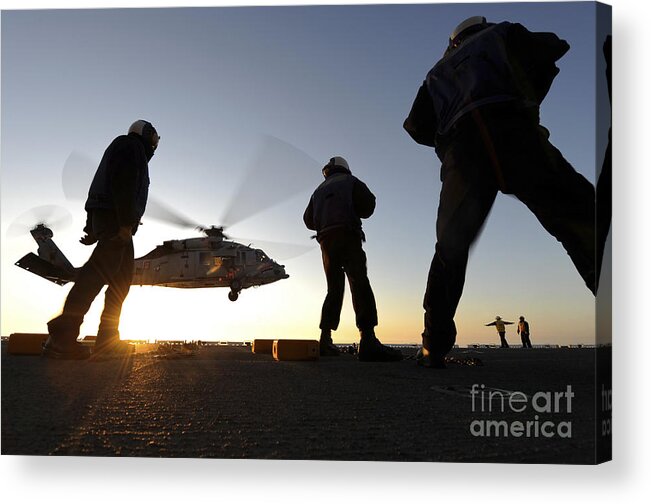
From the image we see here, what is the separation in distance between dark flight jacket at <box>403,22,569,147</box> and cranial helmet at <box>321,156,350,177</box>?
0.85 m

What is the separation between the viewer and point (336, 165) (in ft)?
16.8

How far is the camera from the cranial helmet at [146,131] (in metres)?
5.05

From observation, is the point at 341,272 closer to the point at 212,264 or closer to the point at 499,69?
the point at 499,69

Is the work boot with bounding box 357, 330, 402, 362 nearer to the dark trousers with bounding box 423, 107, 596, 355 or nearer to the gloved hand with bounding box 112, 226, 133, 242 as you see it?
the dark trousers with bounding box 423, 107, 596, 355

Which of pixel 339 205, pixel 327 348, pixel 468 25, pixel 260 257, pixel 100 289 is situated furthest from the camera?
pixel 260 257

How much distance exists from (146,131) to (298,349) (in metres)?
2.15

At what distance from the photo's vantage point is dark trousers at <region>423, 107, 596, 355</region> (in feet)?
13.9

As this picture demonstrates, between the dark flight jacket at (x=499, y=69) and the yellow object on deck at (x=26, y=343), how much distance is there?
3.68 meters

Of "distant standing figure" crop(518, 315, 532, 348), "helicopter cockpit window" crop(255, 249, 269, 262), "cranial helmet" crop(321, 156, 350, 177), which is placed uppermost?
"helicopter cockpit window" crop(255, 249, 269, 262)

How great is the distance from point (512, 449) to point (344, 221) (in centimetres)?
235

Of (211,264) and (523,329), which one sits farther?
(211,264)

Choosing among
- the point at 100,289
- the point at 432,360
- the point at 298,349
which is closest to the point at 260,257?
the point at 298,349

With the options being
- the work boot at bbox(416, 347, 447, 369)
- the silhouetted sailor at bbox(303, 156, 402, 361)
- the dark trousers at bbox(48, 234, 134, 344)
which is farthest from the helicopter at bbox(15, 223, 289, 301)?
the work boot at bbox(416, 347, 447, 369)

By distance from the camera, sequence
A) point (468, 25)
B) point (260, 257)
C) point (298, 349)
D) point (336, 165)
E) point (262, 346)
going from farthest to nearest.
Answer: point (260, 257) < point (262, 346) < point (298, 349) < point (336, 165) < point (468, 25)
